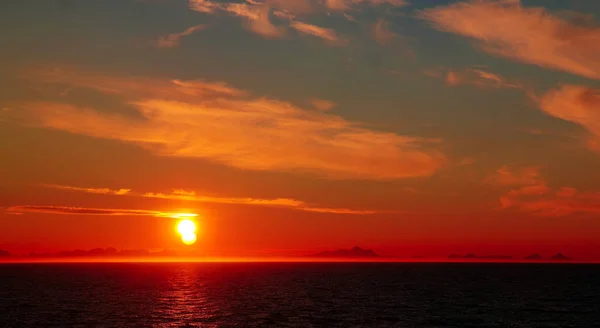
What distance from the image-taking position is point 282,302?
108688mm

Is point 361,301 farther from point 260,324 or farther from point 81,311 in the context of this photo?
point 81,311

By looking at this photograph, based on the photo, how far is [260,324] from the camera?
7450cm

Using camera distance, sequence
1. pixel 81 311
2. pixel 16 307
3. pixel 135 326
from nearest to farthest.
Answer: pixel 135 326 → pixel 81 311 → pixel 16 307

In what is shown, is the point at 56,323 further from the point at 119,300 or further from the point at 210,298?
the point at 210,298

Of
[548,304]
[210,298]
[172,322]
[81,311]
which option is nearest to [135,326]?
[172,322]

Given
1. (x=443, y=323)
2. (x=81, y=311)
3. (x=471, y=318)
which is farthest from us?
(x=81, y=311)

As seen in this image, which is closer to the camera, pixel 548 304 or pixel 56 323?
pixel 56 323

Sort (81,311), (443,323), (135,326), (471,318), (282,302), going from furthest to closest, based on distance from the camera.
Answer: (282,302)
(81,311)
(471,318)
(443,323)
(135,326)

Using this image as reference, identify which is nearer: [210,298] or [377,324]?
[377,324]

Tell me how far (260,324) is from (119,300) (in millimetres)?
49566

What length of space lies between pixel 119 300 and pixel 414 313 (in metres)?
58.9

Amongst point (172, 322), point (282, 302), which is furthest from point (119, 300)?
point (172, 322)

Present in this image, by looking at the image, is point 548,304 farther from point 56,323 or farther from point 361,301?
point 56,323

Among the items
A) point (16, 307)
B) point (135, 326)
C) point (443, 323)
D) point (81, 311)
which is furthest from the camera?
point (16, 307)
